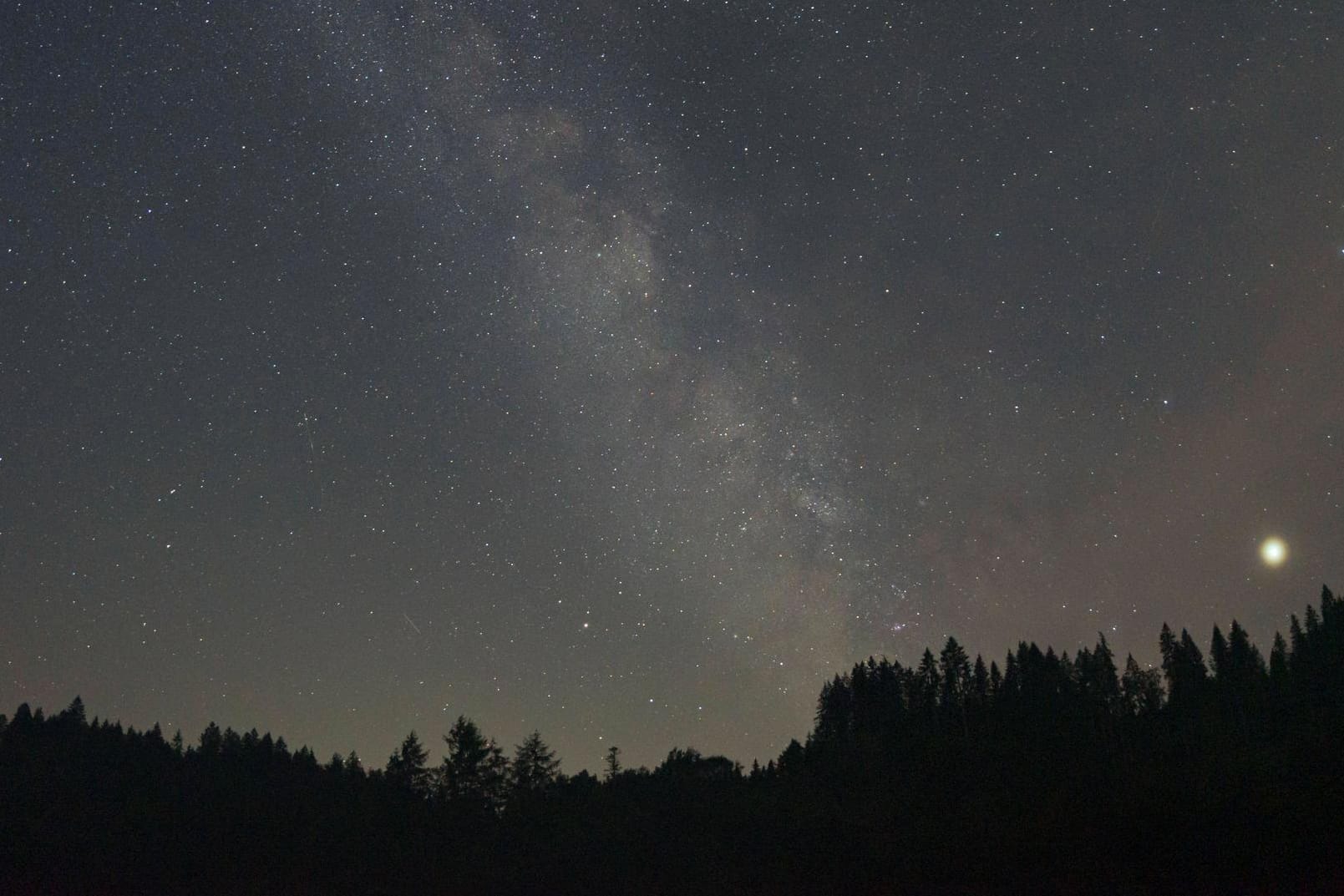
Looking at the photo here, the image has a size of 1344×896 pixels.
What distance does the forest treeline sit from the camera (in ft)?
161

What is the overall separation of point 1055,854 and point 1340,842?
12836mm

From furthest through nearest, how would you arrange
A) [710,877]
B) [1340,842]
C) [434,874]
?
[434,874], [710,877], [1340,842]

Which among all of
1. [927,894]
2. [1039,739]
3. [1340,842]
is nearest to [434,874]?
[927,894]

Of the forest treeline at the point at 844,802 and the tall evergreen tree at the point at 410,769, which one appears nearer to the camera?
the forest treeline at the point at 844,802

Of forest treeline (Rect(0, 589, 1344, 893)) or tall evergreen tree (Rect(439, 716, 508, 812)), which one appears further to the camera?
tall evergreen tree (Rect(439, 716, 508, 812))

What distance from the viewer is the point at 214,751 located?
109938 millimetres

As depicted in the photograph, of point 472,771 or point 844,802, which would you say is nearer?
point 844,802

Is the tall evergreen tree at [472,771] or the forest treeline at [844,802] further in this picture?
the tall evergreen tree at [472,771]

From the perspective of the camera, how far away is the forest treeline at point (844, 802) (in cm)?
4916

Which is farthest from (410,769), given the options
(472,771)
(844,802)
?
(844,802)

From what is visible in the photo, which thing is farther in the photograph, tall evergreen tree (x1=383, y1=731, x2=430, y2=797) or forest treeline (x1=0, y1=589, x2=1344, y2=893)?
tall evergreen tree (x1=383, y1=731, x2=430, y2=797)

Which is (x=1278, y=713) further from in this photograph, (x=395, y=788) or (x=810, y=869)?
(x=395, y=788)

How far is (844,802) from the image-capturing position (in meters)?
65.7

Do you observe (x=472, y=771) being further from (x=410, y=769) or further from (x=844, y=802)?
(x=844, y=802)
